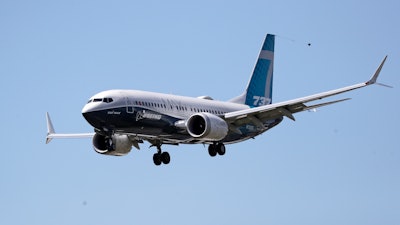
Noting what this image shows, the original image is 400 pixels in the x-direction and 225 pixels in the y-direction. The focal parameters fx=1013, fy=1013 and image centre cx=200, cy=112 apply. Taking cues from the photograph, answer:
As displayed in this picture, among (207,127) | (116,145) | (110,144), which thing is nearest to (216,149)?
(207,127)

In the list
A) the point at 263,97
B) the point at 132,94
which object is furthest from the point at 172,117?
the point at 263,97

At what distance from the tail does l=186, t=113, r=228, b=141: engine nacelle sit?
11543 mm

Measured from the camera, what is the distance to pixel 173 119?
237ft

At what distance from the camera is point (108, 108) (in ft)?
223

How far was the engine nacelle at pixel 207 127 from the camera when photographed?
234 feet

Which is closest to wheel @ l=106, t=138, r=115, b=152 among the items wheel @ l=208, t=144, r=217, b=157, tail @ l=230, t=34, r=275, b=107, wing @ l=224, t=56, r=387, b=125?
wheel @ l=208, t=144, r=217, b=157

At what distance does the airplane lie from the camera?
224 feet

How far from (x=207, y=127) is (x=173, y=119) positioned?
2.75 metres

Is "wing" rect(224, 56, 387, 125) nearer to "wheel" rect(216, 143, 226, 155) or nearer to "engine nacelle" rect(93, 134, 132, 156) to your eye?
"wheel" rect(216, 143, 226, 155)

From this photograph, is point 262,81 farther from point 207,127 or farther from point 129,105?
point 129,105

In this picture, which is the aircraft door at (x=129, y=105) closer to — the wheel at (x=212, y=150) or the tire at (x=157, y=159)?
the tire at (x=157, y=159)

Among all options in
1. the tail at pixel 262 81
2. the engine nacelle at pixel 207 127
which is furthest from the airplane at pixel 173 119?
the tail at pixel 262 81

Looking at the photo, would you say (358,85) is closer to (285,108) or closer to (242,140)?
(285,108)

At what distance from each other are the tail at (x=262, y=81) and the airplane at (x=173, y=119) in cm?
467
